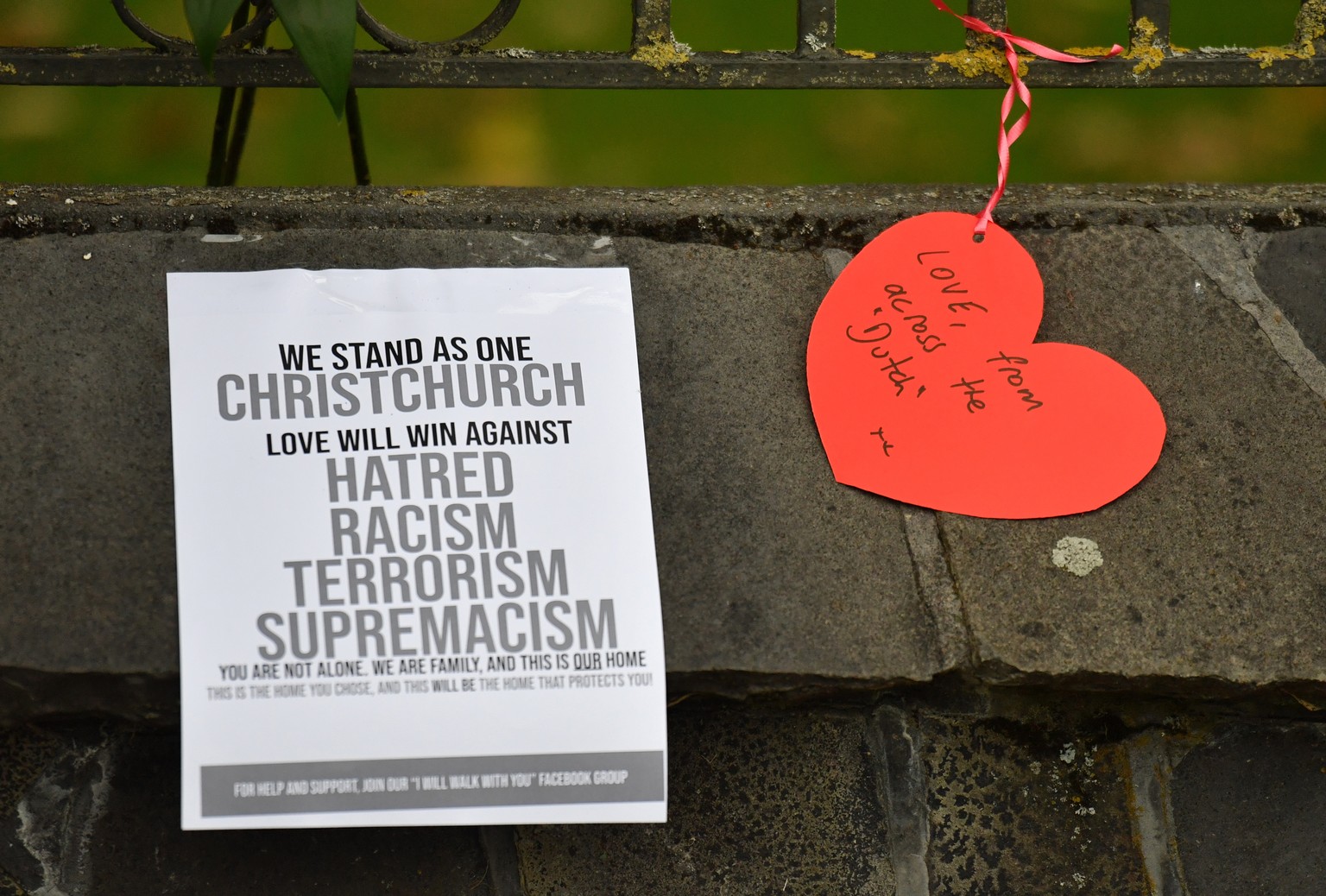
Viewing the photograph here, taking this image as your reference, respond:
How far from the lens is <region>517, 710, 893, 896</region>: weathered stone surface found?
0.81 meters

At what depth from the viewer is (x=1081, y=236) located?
917mm

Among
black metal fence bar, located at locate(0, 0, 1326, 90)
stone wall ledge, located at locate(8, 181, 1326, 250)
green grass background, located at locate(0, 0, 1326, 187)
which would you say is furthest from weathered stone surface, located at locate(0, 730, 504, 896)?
green grass background, located at locate(0, 0, 1326, 187)

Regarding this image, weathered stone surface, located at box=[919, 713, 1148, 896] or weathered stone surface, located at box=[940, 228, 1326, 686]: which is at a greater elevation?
weathered stone surface, located at box=[940, 228, 1326, 686]

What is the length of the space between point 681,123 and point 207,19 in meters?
1.19

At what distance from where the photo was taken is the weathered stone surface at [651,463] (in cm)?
74

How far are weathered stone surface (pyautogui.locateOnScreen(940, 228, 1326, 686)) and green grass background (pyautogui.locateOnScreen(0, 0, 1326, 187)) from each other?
1017mm

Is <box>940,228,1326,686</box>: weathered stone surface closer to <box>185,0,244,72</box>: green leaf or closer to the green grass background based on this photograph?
<box>185,0,244,72</box>: green leaf

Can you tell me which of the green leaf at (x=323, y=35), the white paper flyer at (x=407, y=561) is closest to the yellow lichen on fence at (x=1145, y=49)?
the white paper flyer at (x=407, y=561)

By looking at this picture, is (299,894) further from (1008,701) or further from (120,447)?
(1008,701)

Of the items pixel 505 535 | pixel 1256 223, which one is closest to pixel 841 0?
pixel 1256 223

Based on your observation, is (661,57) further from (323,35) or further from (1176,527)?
(1176,527)

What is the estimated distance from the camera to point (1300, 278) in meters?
0.92

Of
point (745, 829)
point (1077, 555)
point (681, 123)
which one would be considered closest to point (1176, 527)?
point (1077, 555)

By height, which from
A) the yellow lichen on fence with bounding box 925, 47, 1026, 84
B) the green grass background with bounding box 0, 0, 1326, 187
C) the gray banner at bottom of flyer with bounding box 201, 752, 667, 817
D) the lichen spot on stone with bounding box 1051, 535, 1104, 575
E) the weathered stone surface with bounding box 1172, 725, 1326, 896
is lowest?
the weathered stone surface with bounding box 1172, 725, 1326, 896
